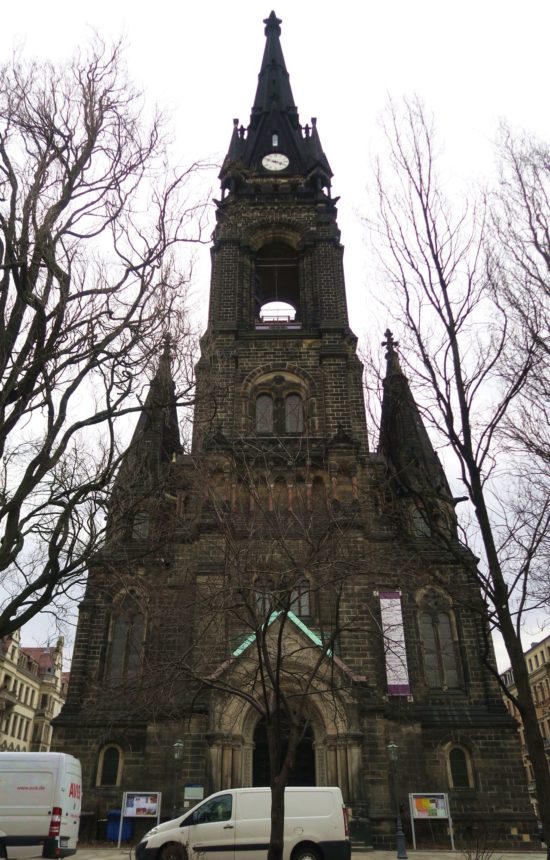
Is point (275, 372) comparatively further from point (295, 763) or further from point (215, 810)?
point (215, 810)

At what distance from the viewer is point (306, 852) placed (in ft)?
41.0

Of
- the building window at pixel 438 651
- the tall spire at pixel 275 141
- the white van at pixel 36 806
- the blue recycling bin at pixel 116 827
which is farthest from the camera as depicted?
the tall spire at pixel 275 141

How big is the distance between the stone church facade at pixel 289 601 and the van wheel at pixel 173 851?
9.00ft

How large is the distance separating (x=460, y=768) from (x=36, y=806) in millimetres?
13896

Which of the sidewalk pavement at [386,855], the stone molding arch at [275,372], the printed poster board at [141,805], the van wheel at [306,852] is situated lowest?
the sidewalk pavement at [386,855]

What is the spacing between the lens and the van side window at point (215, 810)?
12.9 metres

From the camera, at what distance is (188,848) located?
12516 mm

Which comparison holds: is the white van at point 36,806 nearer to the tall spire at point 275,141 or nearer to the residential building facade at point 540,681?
the tall spire at point 275,141

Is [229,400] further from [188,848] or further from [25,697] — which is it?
[25,697]

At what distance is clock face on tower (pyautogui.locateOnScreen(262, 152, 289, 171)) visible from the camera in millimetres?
36000

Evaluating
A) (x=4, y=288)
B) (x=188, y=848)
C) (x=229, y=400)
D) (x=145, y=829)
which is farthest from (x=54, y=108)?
(x=145, y=829)

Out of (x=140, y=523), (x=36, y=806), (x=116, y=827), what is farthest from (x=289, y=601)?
(x=116, y=827)

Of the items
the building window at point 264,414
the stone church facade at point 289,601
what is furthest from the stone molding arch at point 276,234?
the building window at point 264,414

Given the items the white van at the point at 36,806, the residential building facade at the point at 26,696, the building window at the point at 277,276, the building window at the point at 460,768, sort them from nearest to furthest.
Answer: the white van at the point at 36,806 < the building window at the point at 460,768 < the building window at the point at 277,276 < the residential building facade at the point at 26,696
